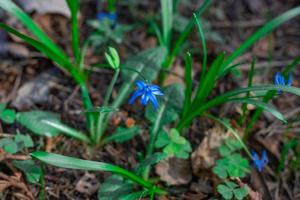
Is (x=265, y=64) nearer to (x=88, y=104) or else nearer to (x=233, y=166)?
(x=233, y=166)

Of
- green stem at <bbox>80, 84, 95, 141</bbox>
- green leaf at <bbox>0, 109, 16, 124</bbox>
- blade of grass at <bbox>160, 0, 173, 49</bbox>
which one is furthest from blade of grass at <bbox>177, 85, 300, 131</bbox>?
green leaf at <bbox>0, 109, 16, 124</bbox>

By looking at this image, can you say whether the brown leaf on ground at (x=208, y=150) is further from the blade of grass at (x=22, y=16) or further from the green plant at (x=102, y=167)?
the blade of grass at (x=22, y=16)

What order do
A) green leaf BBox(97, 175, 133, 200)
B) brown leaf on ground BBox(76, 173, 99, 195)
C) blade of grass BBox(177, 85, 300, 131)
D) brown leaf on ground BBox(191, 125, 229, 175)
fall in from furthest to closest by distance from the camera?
1. brown leaf on ground BBox(191, 125, 229, 175)
2. brown leaf on ground BBox(76, 173, 99, 195)
3. green leaf BBox(97, 175, 133, 200)
4. blade of grass BBox(177, 85, 300, 131)

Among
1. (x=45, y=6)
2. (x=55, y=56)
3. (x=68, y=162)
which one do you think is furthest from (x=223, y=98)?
(x=45, y=6)

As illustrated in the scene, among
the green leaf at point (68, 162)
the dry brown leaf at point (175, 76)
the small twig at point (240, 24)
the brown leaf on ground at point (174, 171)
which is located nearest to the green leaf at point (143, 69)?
the dry brown leaf at point (175, 76)

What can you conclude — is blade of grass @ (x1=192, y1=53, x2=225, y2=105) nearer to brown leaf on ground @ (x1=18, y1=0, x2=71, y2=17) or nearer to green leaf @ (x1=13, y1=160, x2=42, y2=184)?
green leaf @ (x1=13, y1=160, x2=42, y2=184)

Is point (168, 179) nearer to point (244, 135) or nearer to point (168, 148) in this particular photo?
point (168, 148)

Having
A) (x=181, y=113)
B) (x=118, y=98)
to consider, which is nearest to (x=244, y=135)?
(x=181, y=113)
